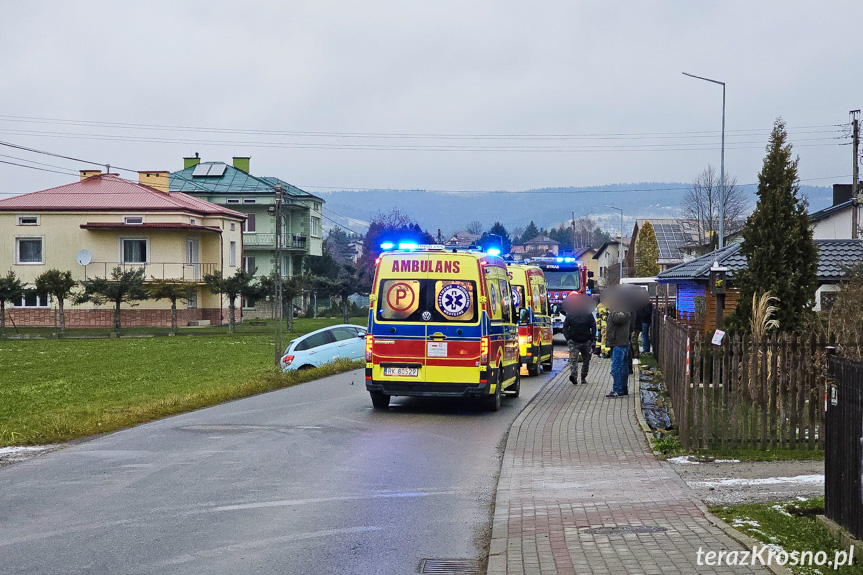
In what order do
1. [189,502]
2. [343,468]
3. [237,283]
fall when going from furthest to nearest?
[237,283], [343,468], [189,502]

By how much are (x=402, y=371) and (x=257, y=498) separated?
7087mm

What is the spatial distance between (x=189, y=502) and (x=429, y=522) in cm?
229

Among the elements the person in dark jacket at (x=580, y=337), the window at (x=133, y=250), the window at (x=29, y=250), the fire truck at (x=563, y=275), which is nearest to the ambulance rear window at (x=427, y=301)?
the person in dark jacket at (x=580, y=337)

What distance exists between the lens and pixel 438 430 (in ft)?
46.9

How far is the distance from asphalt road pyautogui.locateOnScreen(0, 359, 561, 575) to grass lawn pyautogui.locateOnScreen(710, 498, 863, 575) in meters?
2.00

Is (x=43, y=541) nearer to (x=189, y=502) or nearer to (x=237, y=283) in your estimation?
(x=189, y=502)

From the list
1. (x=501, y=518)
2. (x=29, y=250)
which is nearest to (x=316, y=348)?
(x=501, y=518)

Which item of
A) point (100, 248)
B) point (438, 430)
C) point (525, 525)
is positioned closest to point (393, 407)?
point (438, 430)

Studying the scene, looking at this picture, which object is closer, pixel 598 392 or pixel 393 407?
pixel 393 407

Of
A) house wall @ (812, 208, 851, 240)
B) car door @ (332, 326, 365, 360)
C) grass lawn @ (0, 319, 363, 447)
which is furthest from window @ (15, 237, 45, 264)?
house wall @ (812, 208, 851, 240)

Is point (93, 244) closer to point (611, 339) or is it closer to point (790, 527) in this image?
point (611, 339)

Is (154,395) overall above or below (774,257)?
below

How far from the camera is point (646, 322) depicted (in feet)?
99.6

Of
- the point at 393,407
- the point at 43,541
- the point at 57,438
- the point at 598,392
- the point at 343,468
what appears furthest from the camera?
the point at 598,392
